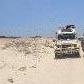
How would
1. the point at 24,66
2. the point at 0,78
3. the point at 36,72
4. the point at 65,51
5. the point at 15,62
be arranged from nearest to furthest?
1. the point at 0,78
2. the point at 36,72
3. the point at 24,66
4. the point at 15,62
5. the point at 65,51

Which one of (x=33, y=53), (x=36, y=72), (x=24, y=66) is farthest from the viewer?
(x=33, y=53)

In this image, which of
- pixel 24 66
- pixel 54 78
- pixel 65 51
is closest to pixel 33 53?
pixel 65 51

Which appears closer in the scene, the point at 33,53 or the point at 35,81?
the point at 35,81

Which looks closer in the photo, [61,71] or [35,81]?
[35,81]

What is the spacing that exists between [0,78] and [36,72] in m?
2.78

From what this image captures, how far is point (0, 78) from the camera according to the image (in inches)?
854

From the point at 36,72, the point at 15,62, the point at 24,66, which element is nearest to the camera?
the point at 36,72

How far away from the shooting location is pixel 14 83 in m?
20.0

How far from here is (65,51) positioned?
3012 centimetres

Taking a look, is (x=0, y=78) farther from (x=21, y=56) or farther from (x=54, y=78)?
(x=21, y=56)

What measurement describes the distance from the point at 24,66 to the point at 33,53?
8415mm

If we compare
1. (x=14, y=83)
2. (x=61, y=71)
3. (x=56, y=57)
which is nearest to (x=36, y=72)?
(x=61, y=71)

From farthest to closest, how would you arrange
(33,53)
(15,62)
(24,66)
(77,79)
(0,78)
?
(33,53), (15,62), (24,66), (0,78), (77,79)

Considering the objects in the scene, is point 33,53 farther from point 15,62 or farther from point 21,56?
point 15,62
